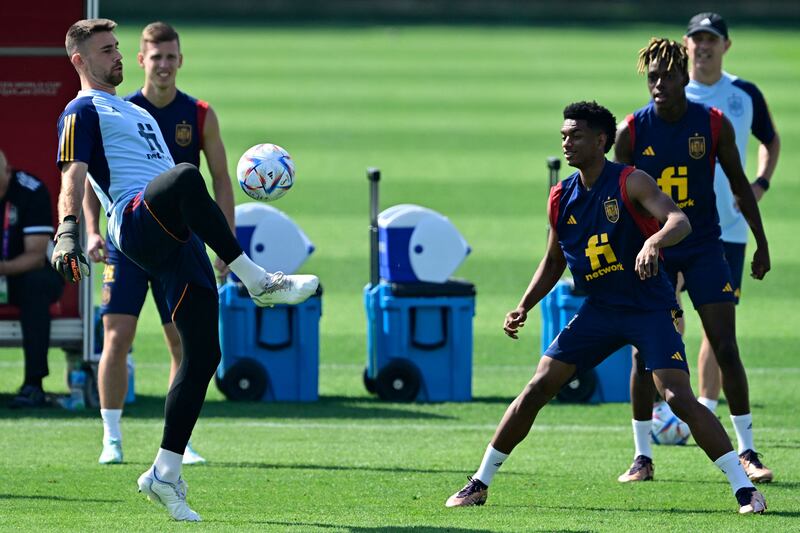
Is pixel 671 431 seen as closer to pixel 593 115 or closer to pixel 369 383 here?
pixel 369 383

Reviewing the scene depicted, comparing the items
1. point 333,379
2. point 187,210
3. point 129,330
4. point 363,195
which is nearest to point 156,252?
point 187,210

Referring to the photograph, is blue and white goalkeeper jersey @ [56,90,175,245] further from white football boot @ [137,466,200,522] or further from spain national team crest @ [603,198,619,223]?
spain national team crest @ [603,198,619,223]

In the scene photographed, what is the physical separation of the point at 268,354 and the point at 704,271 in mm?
3615

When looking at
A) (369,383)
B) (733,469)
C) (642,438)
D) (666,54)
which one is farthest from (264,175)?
(369,383)

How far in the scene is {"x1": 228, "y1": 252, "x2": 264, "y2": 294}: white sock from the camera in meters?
6.77

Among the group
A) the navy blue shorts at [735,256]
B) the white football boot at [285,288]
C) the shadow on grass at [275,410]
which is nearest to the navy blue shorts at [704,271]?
the navy blue shorts at [735,256]

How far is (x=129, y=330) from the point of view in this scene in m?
8.55

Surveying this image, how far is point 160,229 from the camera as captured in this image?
668 centimetres

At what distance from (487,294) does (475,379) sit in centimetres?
349

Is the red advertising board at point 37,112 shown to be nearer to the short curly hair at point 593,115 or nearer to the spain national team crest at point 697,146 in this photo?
the spain national team crest at point 697,146

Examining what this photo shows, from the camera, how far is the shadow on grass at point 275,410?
10.1 meters

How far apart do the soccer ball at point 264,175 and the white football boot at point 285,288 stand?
0.75m

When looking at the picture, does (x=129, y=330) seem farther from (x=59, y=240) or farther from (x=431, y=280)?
(x=431, y=280)

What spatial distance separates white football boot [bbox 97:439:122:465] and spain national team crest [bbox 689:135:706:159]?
3.34 m
